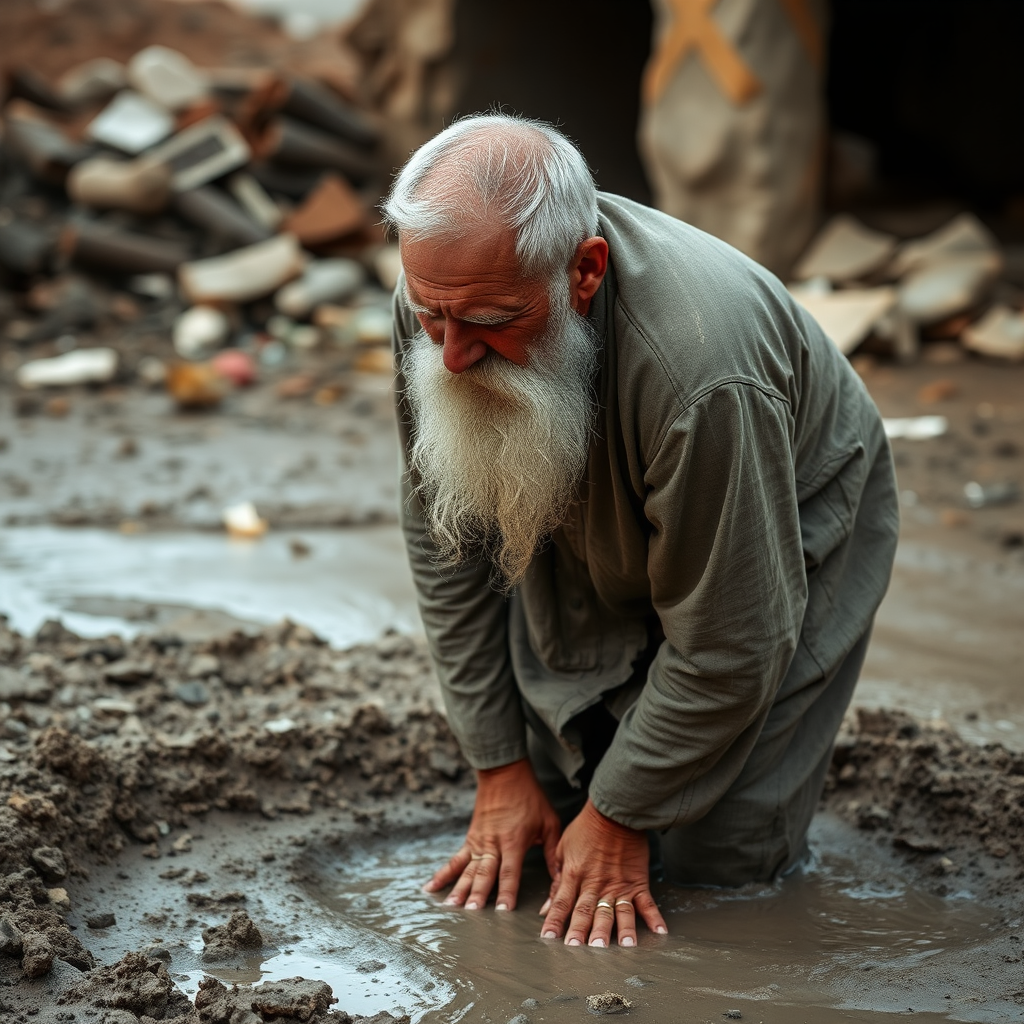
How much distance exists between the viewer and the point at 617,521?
240cm

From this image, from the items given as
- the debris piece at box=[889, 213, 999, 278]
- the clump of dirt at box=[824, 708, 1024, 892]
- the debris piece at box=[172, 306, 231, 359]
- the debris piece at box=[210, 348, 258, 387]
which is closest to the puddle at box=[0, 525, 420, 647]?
the clump of dirt at box=[824, 708, 1024, 892]

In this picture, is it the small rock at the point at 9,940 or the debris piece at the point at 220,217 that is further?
the debris piece at the point at 220,217

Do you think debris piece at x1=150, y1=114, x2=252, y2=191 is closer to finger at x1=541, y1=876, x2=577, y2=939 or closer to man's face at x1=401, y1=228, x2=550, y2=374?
man's face at x1=401, y1=228, x2=550, y2=374

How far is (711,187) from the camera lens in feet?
24.3

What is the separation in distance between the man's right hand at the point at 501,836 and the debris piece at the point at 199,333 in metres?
5.48

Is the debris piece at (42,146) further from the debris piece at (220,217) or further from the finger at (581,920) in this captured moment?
the finger at (581,920)

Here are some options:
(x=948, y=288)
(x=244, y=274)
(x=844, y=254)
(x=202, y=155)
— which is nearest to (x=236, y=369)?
(x=244, y=274)

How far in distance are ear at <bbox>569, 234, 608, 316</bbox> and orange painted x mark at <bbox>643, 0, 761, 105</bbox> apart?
5.25 metres

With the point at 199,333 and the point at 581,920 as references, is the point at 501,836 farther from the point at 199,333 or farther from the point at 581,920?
the point at 199,333

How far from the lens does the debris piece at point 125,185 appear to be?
8367 millimetres

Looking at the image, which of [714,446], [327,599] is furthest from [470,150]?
[327,599]

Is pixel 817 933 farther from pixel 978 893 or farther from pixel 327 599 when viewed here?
pixel 327 599

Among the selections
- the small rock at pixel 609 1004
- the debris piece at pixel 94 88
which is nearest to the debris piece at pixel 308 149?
the debris piece at pixel 94 88

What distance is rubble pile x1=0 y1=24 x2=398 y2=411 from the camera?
307 inches
